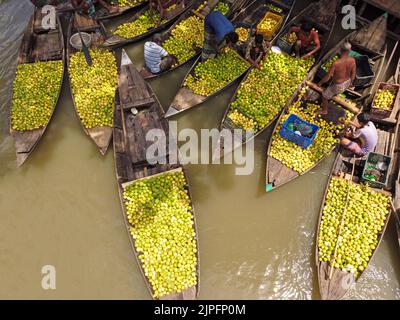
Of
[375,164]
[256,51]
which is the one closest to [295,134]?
[375,164]

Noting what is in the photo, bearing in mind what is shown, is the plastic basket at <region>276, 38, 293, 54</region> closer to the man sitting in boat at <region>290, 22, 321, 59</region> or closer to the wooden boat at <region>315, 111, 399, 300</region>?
the man sitting in boat at <region>290, 22, 321, 59</region>

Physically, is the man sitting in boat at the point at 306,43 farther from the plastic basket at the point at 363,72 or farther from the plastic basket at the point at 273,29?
the plastic basket at the point at 363,72

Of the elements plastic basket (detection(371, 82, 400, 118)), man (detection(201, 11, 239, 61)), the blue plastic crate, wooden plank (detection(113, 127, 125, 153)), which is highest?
man (detection(201, 11, 239, 61))

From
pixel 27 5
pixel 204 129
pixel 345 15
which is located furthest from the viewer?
pixel 27 5

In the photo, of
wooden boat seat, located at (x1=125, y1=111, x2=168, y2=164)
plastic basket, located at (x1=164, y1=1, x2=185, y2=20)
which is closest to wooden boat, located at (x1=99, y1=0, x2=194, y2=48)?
plastic basket, located at (x1=164, y1=1, x2=185, y2=20)

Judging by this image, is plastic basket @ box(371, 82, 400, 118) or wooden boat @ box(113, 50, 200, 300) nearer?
wooden boat @ box(113, 50, 200, 300)

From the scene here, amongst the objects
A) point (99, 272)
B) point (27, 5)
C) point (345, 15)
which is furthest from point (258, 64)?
point (27, 5)
